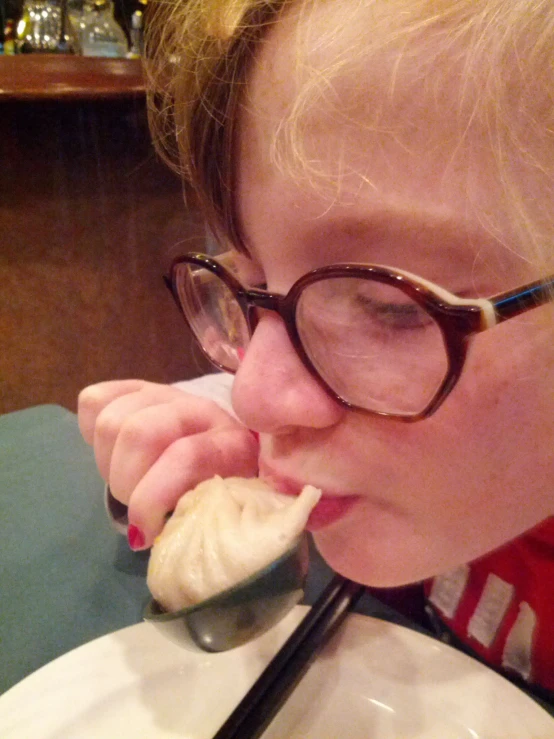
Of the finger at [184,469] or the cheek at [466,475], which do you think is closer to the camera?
the cheek at [466,475]

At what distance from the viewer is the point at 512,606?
693 mm

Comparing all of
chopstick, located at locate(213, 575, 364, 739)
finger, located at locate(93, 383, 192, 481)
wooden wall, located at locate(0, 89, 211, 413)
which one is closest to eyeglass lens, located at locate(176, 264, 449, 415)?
chopstick, located at locate(213, 575, 364, 739)

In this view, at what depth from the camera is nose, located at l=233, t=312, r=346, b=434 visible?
470 mm

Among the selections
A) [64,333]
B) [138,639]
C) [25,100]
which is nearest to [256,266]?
[138,639]

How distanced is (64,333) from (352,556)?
2221 millimetres

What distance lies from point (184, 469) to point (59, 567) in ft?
0.77

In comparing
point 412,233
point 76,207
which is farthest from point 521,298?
point 76,207

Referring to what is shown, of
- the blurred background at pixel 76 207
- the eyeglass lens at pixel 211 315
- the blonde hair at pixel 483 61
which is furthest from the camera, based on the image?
the blurred background at pixel 76 207

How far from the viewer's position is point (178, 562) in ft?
1.65

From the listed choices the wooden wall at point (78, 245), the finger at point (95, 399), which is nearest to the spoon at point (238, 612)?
the finger at point (95, 399)

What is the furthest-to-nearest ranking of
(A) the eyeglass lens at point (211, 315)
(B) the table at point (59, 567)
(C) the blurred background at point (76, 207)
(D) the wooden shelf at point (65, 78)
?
1. (C) the blurred background at point (76, 207)
2. (D) the wooden shelf at point (65, 78)
3. (A) the eyeglass lens at point (211, 315)
4. (B) the table at point (59, 567)

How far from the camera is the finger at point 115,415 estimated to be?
0.75 m

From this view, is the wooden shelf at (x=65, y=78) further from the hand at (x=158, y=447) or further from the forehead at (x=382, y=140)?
the forehead at (x=382, y=140)

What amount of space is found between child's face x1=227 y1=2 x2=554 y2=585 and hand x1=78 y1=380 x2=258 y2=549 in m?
0.17
